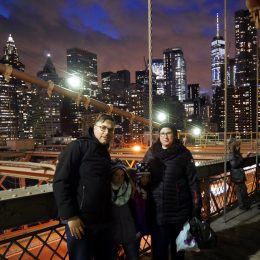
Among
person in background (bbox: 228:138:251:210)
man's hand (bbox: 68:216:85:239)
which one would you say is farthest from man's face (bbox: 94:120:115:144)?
person in background (bbox: 228:138:251:210)

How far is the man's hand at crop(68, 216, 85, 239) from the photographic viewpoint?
2.66 m

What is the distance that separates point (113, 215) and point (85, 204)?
39cm

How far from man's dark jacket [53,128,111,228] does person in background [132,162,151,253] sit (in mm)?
641

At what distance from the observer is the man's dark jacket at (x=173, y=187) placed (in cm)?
362

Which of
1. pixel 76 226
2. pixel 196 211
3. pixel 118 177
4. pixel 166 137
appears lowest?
pixel 196 211

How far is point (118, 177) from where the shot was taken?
9.87 ft

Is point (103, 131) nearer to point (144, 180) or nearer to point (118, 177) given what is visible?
point (118, 177)

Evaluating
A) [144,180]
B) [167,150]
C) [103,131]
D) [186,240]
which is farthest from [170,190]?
[103,131]

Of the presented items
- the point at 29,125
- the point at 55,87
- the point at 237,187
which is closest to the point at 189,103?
the point at 29,125

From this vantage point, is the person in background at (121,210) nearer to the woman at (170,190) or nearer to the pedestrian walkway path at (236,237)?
the woman at (170,190)

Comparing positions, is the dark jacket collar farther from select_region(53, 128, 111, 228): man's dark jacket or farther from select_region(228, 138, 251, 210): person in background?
select_region(228, 138, 251, 210): person in background

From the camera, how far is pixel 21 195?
9.95ft

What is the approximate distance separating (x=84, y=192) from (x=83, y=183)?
0.07m

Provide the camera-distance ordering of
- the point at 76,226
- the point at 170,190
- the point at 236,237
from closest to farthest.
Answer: the point at 76,226, the point at 170,190, the point at 236,237
